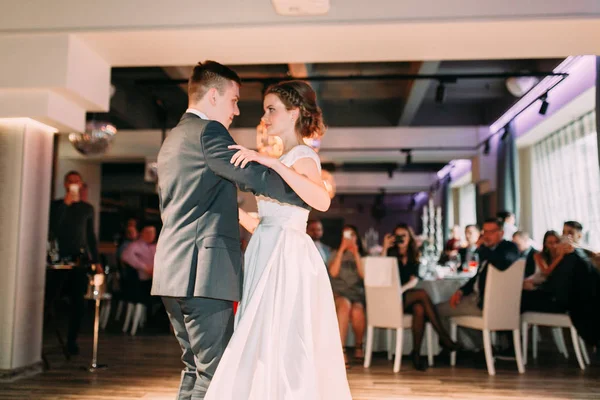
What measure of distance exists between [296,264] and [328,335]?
312 mm

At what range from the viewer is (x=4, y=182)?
4.27 metres

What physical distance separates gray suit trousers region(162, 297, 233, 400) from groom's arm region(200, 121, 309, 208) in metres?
0.42

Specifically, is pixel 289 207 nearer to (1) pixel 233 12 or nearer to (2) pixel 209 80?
(2) pixel 209 80

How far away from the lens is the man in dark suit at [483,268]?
16.3 feet

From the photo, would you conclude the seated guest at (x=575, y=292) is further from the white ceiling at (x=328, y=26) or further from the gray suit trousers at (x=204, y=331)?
the gray suit trousers at (x=204, y=331)

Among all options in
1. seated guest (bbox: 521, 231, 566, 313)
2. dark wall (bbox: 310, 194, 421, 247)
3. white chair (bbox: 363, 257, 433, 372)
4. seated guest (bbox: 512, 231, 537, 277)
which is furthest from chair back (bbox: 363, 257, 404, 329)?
dark wall (bbox: 310, 194, 421, 247)

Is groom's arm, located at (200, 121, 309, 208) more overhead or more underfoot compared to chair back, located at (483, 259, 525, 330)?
more overhead

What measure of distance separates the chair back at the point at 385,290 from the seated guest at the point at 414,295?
0.21m

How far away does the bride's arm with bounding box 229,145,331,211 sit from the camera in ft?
6.35

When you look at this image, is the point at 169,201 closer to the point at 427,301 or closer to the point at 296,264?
the point at 296,264

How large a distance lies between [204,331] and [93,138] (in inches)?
196

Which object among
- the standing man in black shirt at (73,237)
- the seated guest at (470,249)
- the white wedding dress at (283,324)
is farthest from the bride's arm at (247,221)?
the seated guest at (470,249)

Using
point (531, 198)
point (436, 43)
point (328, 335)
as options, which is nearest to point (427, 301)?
point (436, 43)

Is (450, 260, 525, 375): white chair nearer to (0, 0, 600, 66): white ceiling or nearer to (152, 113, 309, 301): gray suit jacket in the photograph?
(0, 0, 600, 66): white ceiling
